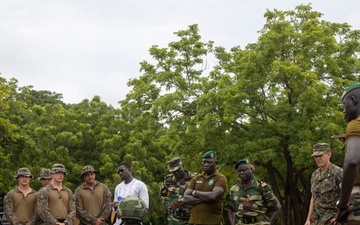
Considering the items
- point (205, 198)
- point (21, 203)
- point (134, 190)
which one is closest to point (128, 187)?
point (134, 190)

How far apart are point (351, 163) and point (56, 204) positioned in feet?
24.5

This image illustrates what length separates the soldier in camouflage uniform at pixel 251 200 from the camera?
8.56 metres

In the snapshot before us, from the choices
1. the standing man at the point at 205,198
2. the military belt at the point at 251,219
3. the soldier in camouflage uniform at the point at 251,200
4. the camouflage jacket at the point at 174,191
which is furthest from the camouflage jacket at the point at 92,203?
the military belt at the point at 251,219

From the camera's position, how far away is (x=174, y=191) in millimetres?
9625

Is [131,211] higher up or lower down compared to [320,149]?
lower down

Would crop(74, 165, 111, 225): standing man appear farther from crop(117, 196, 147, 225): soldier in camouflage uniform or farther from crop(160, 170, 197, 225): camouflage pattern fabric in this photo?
crop(117, 196, 147, 225): soldier in camouflage uniform

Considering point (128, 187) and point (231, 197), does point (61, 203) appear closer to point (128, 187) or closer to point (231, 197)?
point (128, 187)

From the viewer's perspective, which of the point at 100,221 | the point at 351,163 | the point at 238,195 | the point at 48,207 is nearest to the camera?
the point at 351,163

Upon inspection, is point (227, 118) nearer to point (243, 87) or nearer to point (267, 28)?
point (243, 87)

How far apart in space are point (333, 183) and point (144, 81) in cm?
2213

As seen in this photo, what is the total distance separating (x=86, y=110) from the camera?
42.2 m

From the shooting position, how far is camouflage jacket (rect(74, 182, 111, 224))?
11344mm

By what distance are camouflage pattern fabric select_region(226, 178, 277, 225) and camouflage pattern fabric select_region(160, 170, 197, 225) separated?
3.20 ft

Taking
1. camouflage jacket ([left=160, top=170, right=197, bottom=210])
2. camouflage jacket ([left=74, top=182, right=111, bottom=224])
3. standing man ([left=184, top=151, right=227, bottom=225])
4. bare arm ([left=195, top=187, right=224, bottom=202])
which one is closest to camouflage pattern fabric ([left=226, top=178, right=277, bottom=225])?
standing man ([left=184, top=151, right=227, bottom=225])
